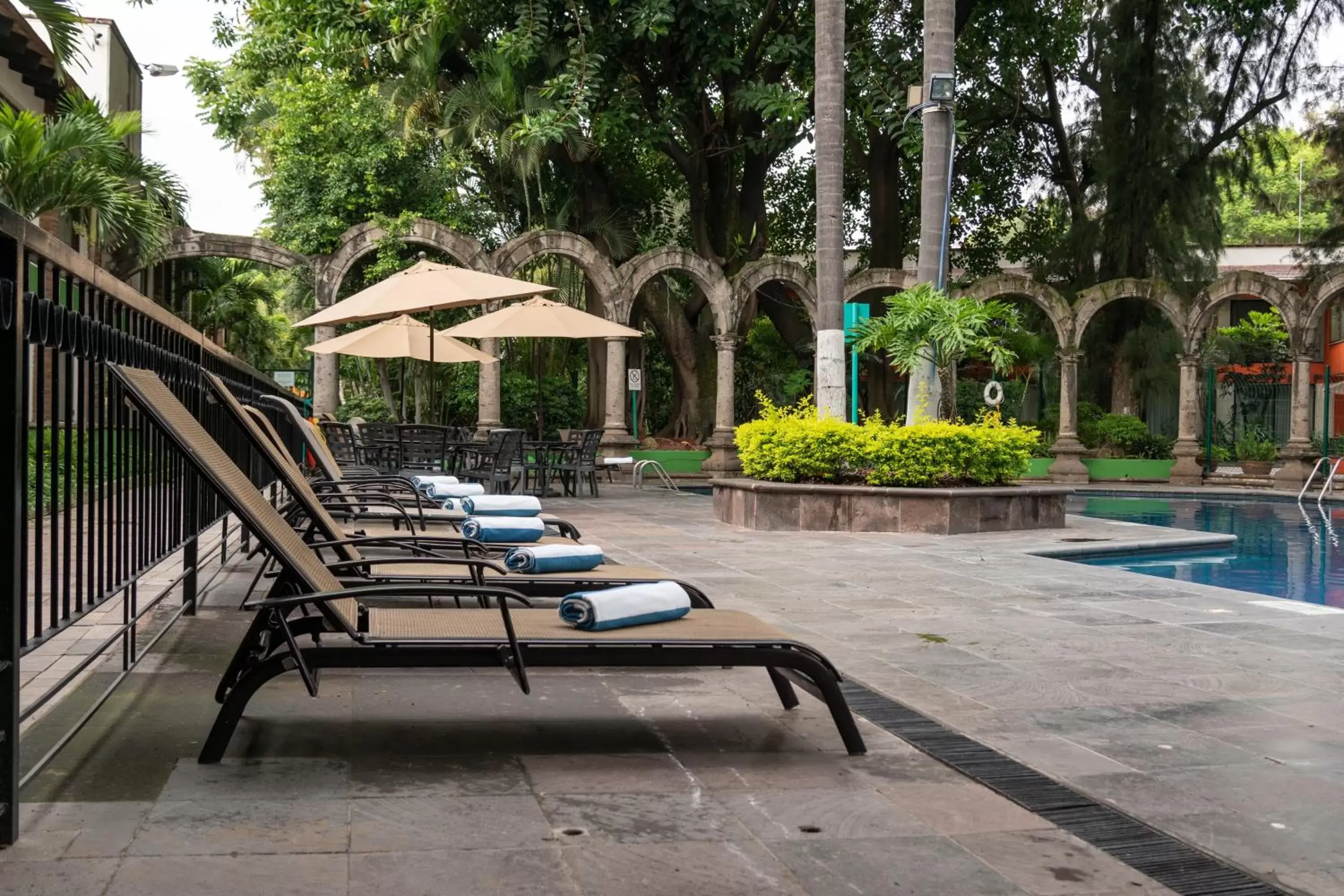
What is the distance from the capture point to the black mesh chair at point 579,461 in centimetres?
1596

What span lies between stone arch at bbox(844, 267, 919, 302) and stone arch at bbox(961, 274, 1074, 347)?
4.41ft

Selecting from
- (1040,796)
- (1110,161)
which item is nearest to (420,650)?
(1040,796)

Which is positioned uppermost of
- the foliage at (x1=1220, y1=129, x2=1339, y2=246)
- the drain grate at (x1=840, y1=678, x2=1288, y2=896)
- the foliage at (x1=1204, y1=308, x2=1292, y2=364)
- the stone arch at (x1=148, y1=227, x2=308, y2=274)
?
the foliage at (x1=1220, y1=129, x2=1339, y2=246)

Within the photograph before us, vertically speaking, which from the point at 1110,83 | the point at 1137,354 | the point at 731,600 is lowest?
the point at 731,600

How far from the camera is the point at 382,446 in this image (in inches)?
523

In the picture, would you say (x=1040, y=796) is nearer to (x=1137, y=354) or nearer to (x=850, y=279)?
(x=850, y=279)

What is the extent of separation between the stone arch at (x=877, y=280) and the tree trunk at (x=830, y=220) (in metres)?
8.27

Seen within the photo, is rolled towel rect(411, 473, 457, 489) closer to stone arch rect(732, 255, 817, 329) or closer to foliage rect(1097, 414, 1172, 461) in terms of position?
stone arch rect(732, 255, 817, 329)

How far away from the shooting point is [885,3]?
22.6 m

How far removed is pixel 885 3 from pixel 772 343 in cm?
802

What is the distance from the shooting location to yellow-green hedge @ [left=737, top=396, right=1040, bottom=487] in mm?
12398

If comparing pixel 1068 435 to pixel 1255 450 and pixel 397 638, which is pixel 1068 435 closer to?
pixel 1255 450

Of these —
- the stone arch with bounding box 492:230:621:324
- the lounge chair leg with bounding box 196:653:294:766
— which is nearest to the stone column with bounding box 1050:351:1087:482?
the stone arch with bounding box 492:230:621:324

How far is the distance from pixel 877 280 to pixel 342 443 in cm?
1137
